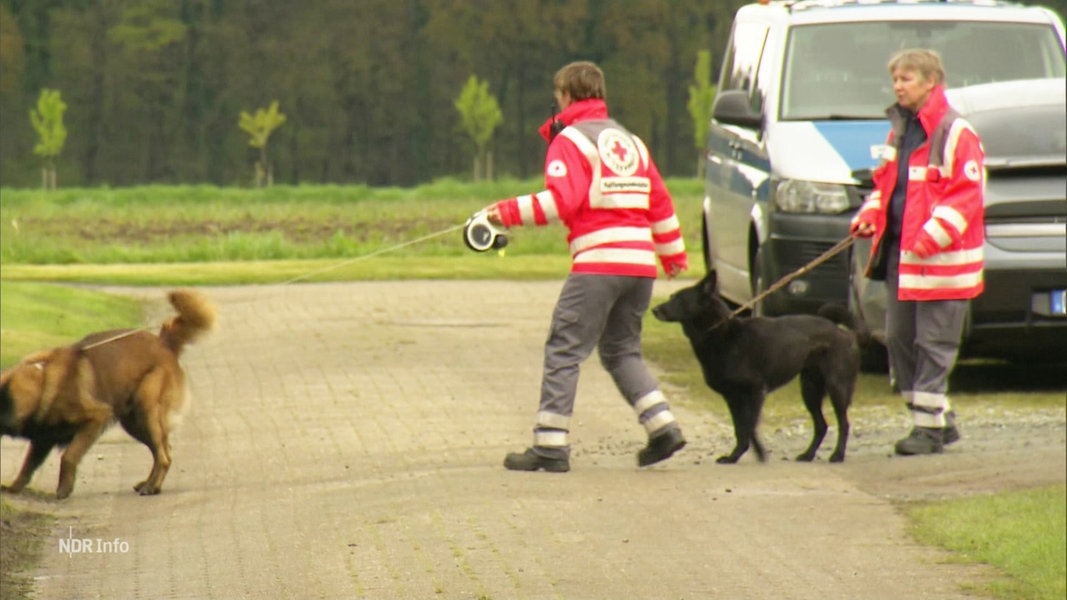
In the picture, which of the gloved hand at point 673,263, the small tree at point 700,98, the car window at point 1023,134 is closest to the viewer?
the gloved hand at point 673,263

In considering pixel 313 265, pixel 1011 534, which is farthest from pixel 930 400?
pixel 313 265

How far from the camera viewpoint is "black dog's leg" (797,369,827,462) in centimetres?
1053

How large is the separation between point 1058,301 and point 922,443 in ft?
6.69

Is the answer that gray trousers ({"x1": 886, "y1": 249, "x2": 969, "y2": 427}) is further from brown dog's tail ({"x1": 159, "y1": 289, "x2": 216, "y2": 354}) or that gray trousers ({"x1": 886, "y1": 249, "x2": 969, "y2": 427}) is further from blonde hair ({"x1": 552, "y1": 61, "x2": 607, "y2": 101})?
brown dog's tail ({"x1": 159, "y1": 289, "x2": 216, "y2": 354})

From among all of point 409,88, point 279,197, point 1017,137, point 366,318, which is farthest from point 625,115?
point 1017,137

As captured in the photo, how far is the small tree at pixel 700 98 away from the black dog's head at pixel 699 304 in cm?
4337

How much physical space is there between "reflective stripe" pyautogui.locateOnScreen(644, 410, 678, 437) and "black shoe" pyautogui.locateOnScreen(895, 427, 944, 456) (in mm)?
1351

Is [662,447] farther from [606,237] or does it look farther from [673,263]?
[606,237]

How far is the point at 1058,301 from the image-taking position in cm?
1205

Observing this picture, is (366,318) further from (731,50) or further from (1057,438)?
(1057,438)

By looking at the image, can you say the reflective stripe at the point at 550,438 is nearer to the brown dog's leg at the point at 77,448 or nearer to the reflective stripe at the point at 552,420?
the reflective stripe at the point at 552,420

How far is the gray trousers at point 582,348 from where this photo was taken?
9.79 m

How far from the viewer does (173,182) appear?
53.7 m

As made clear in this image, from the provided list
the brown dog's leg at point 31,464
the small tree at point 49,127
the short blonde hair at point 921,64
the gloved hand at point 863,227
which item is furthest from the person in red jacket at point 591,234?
the small tree at point 49,127
